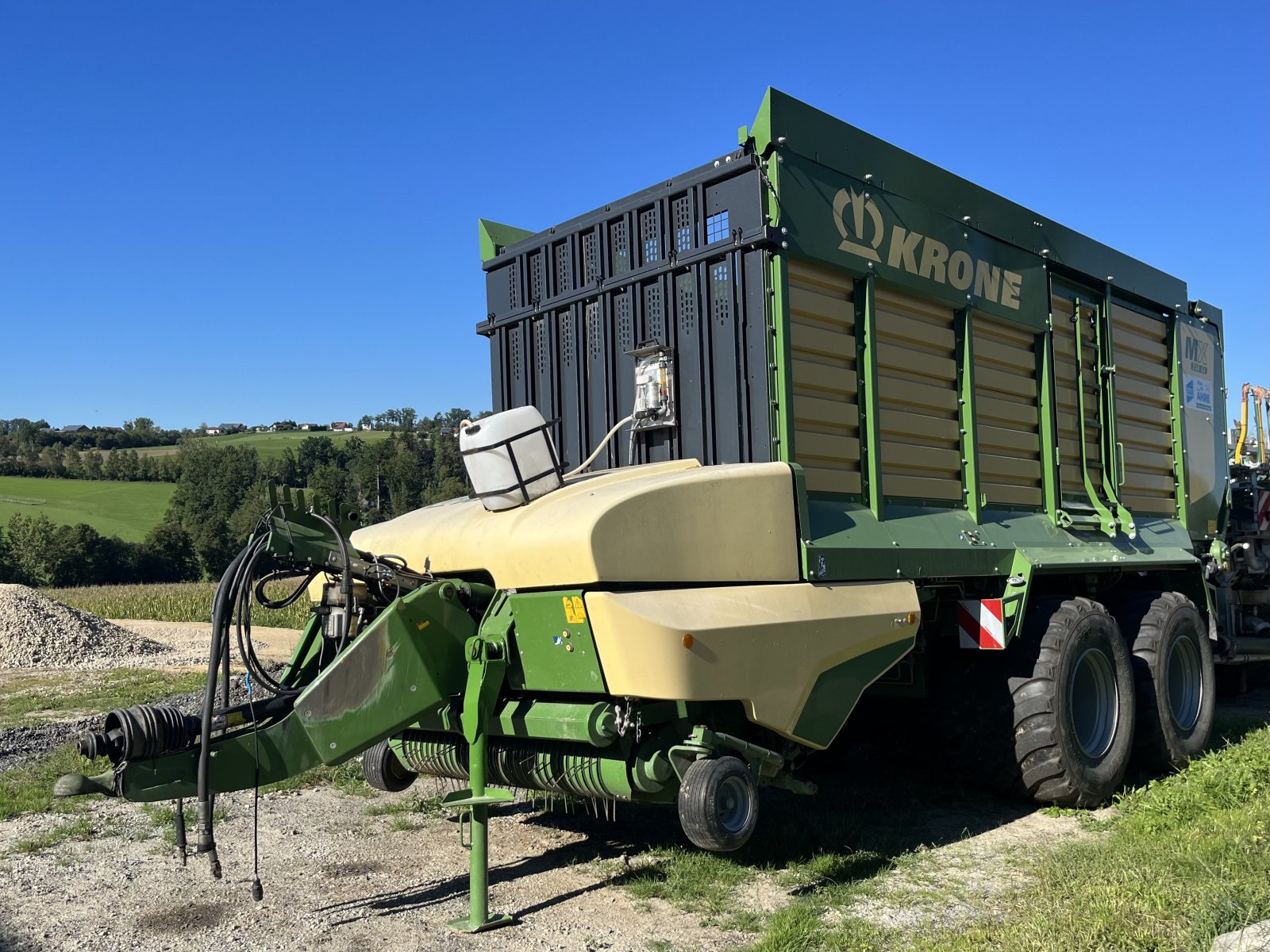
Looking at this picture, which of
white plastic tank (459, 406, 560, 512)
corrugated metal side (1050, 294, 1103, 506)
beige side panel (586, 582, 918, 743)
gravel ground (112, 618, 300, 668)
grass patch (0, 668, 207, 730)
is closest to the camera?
beige side panel (586, 582, 918, 743)

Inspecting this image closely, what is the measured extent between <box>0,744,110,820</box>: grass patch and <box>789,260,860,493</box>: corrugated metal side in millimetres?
4389

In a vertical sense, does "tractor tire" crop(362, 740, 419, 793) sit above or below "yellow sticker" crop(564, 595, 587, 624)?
below

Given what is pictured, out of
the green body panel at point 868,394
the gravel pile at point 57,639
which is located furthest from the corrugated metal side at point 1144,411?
the gravel pile at point 57,639

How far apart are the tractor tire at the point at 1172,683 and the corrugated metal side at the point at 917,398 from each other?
1943 mm

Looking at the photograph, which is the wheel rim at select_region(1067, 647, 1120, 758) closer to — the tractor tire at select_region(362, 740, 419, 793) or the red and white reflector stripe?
the red and white reflector stripe

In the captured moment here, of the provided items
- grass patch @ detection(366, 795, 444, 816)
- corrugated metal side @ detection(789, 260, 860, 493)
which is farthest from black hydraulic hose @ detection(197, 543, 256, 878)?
corrugated metal side @ detection(789, 260, 860, 493)

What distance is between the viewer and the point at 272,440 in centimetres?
9006

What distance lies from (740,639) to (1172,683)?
4709 mm

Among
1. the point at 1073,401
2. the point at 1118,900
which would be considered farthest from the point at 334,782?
the point at 1073,401

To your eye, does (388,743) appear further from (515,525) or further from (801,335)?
(801,335)

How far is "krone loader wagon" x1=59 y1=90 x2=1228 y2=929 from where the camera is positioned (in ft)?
14.0

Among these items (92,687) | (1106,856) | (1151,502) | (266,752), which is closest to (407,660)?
(266,752)

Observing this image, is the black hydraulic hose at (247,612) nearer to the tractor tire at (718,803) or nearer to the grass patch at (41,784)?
the tractor tire at (718,803)

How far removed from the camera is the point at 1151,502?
8414 millimetres
